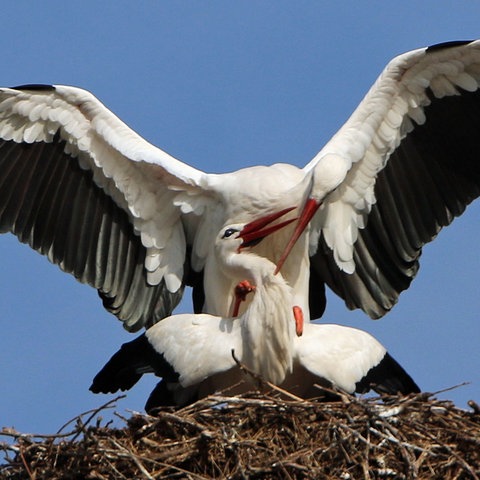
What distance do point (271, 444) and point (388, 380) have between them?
4.59 feet

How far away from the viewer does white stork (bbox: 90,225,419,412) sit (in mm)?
13797

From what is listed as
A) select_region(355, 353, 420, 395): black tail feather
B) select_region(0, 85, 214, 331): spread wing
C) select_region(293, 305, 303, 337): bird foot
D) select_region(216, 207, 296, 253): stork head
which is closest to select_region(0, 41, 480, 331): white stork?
select_region(0, 85, 214, 331): spread wing

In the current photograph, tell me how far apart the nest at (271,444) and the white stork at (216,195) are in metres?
1.71

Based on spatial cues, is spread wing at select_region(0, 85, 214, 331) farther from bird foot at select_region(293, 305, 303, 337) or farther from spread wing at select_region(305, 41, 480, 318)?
bird foot at select_region(293, 305, 303, 337)

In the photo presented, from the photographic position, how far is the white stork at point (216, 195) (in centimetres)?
1476

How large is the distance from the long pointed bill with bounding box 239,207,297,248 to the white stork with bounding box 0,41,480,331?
135 mm

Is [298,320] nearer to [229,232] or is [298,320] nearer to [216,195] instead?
[229,232]

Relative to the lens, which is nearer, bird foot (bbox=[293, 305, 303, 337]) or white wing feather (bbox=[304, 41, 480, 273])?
bird foot (bbox=[293, 305, 303, 337])

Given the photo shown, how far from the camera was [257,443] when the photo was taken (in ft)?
42.4

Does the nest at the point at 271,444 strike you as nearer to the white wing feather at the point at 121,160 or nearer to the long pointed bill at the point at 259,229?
the long pointed bill at the point at 259,229

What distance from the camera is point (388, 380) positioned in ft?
46.2

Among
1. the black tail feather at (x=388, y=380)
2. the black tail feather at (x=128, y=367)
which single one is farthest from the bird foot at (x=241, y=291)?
the black tail feather at (x=388, y=380)

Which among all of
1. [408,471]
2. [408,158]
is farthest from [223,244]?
[408,471]

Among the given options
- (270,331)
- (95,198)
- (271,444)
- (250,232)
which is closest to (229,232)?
(250,232)
